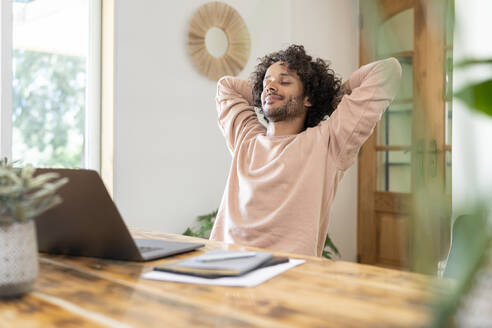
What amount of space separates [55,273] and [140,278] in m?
0.18

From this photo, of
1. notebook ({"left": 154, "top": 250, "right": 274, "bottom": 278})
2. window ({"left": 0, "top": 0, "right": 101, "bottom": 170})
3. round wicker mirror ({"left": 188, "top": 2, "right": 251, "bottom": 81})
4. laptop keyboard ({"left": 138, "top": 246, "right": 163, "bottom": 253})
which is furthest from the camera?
round wicker mirror ({"left": 188, "top": 2, "right": 251, "bottom": 81})

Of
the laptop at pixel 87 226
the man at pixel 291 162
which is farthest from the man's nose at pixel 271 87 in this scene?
the laptop at pixel 87 226

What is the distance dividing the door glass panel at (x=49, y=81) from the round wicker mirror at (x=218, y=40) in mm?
681

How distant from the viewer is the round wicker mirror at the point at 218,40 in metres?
3.21

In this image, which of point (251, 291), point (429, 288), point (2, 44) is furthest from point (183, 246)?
point (2, 44)

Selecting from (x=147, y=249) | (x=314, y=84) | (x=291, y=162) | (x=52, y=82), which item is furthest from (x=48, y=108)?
(x=147, y=249)

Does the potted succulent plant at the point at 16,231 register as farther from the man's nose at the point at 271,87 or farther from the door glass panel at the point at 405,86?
the man's nose at the point at 271,87

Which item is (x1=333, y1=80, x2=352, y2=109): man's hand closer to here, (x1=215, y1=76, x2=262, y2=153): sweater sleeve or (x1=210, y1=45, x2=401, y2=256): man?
(x1=210, y1=45, x2=401, y2=256): man

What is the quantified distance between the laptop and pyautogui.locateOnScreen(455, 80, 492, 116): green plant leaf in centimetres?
79

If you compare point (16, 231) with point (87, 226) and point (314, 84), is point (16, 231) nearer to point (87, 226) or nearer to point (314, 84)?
point (87, 226)

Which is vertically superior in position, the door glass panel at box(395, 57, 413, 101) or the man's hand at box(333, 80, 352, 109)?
the man's hand at box(333, 80, 352, 109)

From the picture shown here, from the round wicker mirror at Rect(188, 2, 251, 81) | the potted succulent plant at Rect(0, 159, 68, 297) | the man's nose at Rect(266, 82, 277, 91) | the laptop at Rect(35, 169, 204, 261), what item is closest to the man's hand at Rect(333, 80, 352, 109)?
the man's nose at Rect(266, 82, 277, 91)

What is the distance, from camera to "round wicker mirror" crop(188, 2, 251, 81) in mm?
3215

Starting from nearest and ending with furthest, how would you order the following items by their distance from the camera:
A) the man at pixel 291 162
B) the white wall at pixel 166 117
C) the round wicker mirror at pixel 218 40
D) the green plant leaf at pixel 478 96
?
the green plant leaf at pixel 478 96 < the man at pixel 291 162 < the white wall at pixel 166 117 < the round wicker mirror at pixel 218 40
